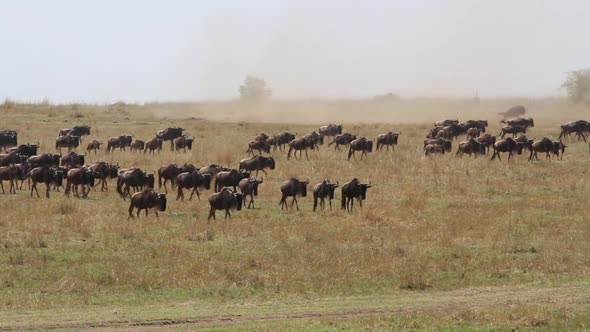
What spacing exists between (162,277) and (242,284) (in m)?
1.80

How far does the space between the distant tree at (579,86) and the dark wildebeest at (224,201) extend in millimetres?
89146

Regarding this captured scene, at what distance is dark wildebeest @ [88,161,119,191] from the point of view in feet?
122

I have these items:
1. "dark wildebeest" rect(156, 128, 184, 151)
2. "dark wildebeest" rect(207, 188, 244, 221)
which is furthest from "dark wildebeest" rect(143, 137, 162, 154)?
"dark wildebeest" rect(207, 188, 244, 221)

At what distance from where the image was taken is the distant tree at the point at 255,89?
453 ft

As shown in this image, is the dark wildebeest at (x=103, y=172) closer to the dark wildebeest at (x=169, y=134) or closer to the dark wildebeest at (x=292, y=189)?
the dark wildebeest at (x=292, y=189)

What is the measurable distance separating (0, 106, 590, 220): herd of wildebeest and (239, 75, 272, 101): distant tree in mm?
73304

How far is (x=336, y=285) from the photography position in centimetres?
2120

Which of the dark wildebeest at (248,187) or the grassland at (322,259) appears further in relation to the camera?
the dark wildebeest at (248,187)

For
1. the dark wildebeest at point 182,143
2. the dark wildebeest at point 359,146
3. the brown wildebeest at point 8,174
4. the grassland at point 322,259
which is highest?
the dark wildebeest at point 359,146

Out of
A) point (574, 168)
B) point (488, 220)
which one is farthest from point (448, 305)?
point (574, 168)

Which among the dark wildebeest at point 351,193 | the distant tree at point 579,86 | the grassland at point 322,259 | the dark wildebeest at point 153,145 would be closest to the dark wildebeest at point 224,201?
the grassland at point 322,259

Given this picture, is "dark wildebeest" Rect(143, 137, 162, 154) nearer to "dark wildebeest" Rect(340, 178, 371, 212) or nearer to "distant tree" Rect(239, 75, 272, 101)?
"dark wildebeest" Rect(340, 178, 371, 212)

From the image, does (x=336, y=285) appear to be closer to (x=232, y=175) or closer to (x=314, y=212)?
(x=314, y=212)

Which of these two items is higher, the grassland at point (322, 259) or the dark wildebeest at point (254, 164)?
the dark wildebeest at point (254, 164)
